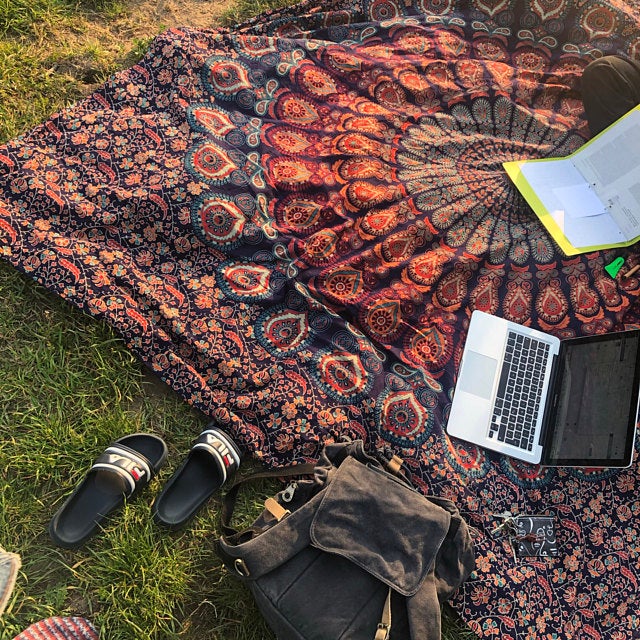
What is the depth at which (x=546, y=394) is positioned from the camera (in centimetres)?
202

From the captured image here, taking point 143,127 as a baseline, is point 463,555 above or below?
below

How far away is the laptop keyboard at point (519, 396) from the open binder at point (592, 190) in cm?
51

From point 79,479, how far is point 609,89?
265 cm

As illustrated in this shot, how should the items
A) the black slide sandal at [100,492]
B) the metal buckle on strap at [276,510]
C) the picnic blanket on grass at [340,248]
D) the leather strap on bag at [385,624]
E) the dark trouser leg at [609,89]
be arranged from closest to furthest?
the leather strap on bag at [385,624]
the metal buckle on strap at [276,510]
the black slide sandal at [100,492]
the picnic blanket on grass at [340,248]
the dark trouser leg at [609,89]

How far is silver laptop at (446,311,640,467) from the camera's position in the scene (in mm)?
1799

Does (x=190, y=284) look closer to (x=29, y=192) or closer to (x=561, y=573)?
(x=29, y=192)

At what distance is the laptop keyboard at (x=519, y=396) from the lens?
6.50 ft

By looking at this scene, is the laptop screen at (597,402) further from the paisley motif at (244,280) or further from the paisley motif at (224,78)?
the paisley motif at (224,78)

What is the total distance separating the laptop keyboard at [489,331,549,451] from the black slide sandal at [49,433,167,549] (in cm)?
126

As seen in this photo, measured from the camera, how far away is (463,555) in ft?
5.70

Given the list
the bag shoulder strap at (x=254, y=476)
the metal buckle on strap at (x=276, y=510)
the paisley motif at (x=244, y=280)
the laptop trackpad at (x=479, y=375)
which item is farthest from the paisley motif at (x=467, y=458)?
the paisley motif at (x=244, y=280)

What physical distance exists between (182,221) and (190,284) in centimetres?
24

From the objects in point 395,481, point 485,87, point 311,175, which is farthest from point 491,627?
point 485,87

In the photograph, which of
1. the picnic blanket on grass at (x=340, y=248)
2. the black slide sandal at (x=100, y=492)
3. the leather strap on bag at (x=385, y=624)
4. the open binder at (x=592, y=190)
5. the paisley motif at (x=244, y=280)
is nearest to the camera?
the leather strap on bag at (x=385, y=624)
